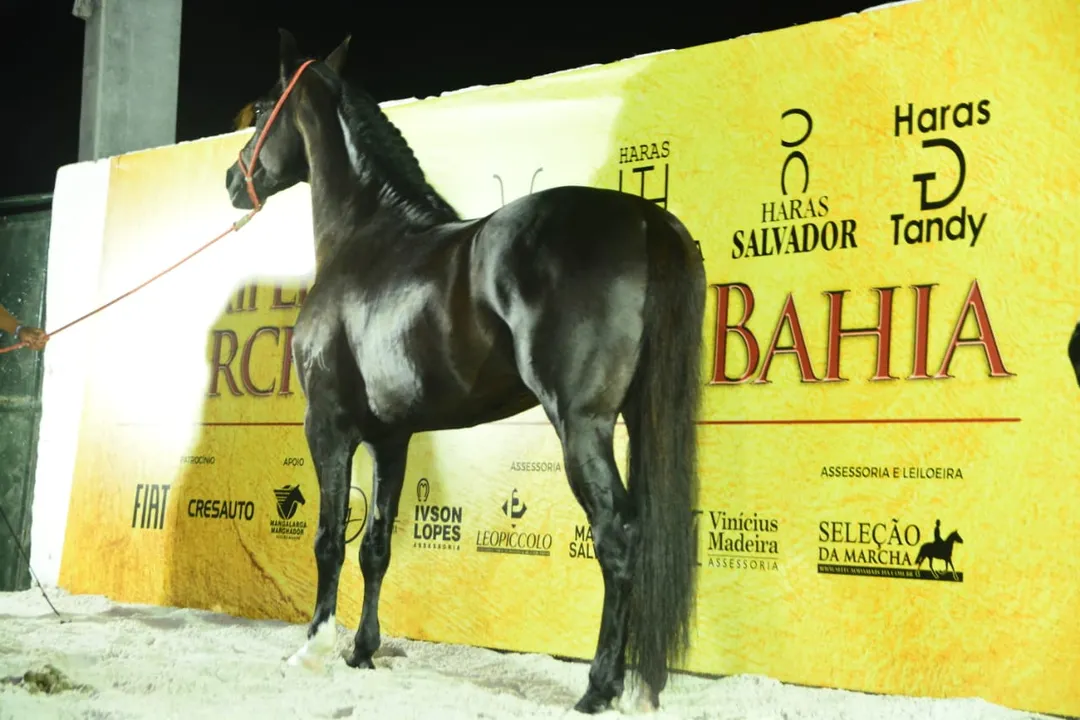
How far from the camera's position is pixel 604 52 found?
5.21 metres

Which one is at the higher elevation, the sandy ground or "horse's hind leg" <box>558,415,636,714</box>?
"horse's hind leg" <box>558,415,636,714</box>

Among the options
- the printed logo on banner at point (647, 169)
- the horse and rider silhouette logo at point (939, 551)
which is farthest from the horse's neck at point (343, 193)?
the horse and rider silhouette logo at point (939, 551)

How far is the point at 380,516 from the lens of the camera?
3.57 m

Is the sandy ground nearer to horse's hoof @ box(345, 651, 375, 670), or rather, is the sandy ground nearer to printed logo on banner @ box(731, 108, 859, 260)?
horse's hoof @ box(345, 651, 375, 670)

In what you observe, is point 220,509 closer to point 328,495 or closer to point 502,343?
point 328,495

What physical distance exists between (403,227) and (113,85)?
265 cm

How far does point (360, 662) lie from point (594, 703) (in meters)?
0.96

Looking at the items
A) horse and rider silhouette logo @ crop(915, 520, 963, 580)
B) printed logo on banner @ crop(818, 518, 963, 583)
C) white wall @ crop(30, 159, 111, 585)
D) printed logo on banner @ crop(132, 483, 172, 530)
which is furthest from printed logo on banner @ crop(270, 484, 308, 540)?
horse and rider silhouette logo @ crop(915, 520, 963, 580)

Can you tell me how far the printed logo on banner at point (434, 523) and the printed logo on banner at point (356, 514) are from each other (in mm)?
257

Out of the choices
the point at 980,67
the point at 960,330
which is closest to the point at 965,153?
the point at 980,67

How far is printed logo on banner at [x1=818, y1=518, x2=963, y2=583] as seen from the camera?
117 inches

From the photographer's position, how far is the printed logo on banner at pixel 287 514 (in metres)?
4.34

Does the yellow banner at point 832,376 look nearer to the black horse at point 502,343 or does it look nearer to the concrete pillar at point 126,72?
the black horse at point 502,343

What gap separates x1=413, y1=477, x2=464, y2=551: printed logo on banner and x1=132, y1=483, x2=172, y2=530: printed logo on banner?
4.26 feet
